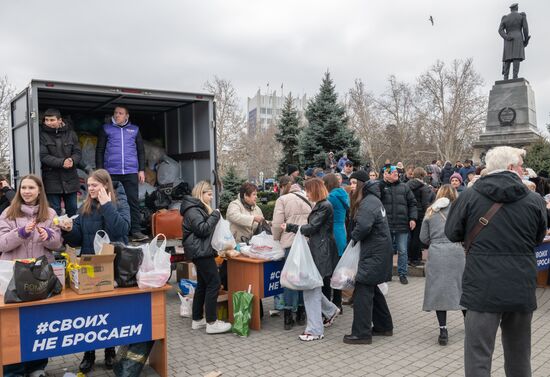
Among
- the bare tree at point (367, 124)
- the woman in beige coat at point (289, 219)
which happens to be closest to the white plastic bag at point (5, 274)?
the woman in beige coat at point (289, 219)

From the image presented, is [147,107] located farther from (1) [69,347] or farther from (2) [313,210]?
(1) [69,347]


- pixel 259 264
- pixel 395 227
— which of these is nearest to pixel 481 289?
pixel 259 264

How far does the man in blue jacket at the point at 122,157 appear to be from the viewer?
6.95m

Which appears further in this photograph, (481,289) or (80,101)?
(80,101)

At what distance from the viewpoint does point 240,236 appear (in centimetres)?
634

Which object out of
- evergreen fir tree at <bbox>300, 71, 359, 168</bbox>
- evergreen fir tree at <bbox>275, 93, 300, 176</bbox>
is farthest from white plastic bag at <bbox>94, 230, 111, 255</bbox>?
evergreen fir tree at <bbox>275, 93, 300, 176</bbox>

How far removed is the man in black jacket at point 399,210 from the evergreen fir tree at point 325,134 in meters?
10.9

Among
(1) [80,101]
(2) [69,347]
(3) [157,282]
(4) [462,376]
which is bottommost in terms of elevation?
(4) [462,376]

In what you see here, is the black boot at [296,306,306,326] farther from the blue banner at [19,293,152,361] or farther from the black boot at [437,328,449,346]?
the blue banner at [19,293,152,361]

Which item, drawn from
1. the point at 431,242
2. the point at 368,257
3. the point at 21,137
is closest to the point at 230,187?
the point at 21,137

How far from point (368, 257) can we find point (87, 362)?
2.97 m

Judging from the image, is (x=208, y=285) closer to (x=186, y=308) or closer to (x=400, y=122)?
(x=186, y=308)

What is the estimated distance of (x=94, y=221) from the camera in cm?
431

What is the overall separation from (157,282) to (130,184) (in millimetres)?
Answer: 3331
